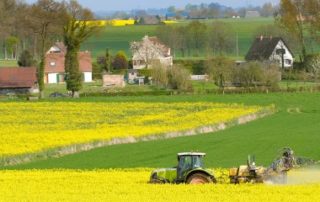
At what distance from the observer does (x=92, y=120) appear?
53688 mm

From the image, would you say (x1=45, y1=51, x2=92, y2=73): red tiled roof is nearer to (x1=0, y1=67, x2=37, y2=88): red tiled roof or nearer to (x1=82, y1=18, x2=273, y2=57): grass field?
(x1=0, y1=67, x2=37, y2=88): red tiled roof

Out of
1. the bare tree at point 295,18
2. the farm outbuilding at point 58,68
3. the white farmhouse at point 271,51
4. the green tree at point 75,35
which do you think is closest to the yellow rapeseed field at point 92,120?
the green tree at point 75,35

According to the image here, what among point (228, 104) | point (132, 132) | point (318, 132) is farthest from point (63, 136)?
point (228, 104)

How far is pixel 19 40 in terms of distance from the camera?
134m

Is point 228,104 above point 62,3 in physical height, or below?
below

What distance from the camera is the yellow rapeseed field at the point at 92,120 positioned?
4138cm

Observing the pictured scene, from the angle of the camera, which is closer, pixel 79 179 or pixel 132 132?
pixel 79 179

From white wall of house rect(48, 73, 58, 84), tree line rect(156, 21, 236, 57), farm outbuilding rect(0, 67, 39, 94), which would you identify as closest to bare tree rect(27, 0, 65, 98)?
farm outbuilding rect(0, 67, 39, 94)

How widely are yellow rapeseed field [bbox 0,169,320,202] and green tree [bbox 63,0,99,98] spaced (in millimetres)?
50886

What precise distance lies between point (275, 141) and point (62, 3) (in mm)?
58052

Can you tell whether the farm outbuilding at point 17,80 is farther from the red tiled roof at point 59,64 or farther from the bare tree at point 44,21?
the red tiled roof at point 59,64

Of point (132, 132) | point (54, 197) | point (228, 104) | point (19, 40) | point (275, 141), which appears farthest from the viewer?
point (19, 40)

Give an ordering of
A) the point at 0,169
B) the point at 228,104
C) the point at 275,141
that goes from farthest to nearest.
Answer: the point at 228,104
the point at 275,141
the point at 0,169

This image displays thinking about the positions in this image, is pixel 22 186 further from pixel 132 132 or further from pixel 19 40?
pixel 19 40
